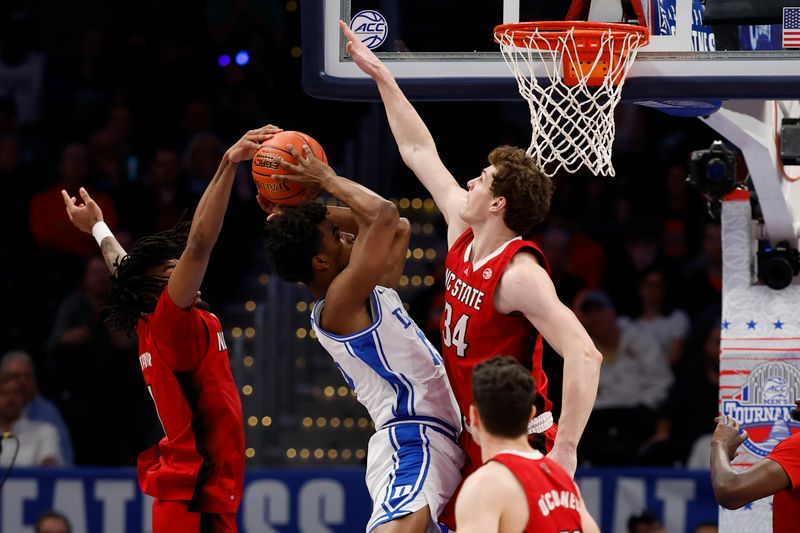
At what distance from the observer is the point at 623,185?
37.2 ft

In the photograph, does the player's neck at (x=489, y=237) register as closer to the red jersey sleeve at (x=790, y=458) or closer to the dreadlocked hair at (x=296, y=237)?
the dreadlocked hair at (x=296, y=237)

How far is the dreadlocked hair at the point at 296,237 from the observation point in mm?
5711

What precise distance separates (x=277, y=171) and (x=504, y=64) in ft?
3.88

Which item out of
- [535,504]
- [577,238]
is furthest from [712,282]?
[535,504]

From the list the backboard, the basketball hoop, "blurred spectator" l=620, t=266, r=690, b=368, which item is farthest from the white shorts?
"blurred spectator" l=620, t=266, r=690, b=368

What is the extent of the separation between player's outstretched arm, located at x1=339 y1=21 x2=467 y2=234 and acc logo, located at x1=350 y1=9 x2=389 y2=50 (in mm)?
109

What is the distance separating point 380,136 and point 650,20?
6.03 m

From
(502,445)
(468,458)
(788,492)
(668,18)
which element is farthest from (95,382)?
(502,445)

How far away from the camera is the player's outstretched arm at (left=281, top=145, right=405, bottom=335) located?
18.5 ft

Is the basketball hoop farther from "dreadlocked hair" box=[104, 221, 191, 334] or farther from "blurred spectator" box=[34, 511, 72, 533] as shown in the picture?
"blurred spectator" box=[34, 511, 72, 533]

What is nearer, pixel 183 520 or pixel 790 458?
pixel 790 458

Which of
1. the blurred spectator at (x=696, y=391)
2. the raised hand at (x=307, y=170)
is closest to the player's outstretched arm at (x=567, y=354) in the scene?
the raised hand at (x=307, y=170)

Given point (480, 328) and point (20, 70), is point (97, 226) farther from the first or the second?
point (20, 70)

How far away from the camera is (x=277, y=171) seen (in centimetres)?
588
